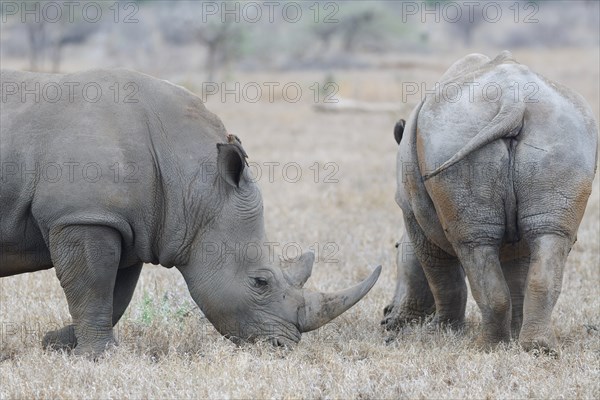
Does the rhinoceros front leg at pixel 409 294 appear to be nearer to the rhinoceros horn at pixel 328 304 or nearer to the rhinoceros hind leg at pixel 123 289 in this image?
the rhinoceros horn at pixel 328 304

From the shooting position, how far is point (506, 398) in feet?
17.3

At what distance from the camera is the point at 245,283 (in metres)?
6.45

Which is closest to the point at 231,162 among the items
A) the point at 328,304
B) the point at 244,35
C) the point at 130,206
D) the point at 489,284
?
the point at 130,206

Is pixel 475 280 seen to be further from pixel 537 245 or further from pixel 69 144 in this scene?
pixel 69 144

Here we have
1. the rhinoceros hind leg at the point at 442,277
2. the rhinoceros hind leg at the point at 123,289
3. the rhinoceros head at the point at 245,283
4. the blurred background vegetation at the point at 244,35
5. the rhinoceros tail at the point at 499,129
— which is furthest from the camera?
the blurred background vegetation at the point at 244,35

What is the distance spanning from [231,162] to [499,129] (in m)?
1.60

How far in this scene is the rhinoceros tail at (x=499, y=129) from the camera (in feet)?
19.6

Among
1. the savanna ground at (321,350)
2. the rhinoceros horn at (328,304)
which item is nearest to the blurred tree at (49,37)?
the savanna ground at (321,350)

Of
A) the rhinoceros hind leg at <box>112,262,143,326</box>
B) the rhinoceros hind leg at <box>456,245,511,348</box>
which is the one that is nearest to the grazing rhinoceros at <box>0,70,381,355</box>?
the rhinoceros hind leg at <box>112,262,143,326</box>

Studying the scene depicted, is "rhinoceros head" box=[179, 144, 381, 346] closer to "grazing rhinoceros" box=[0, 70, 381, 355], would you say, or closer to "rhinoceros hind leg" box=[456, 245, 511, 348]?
"grazing rhinoceros" box=[0, 70, 381, 355]

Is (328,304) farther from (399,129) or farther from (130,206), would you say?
(399,129)

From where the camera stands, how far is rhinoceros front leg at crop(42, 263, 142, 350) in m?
6.65

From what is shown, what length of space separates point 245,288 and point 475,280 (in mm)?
1385

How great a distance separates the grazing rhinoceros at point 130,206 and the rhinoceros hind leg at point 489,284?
622 mm
